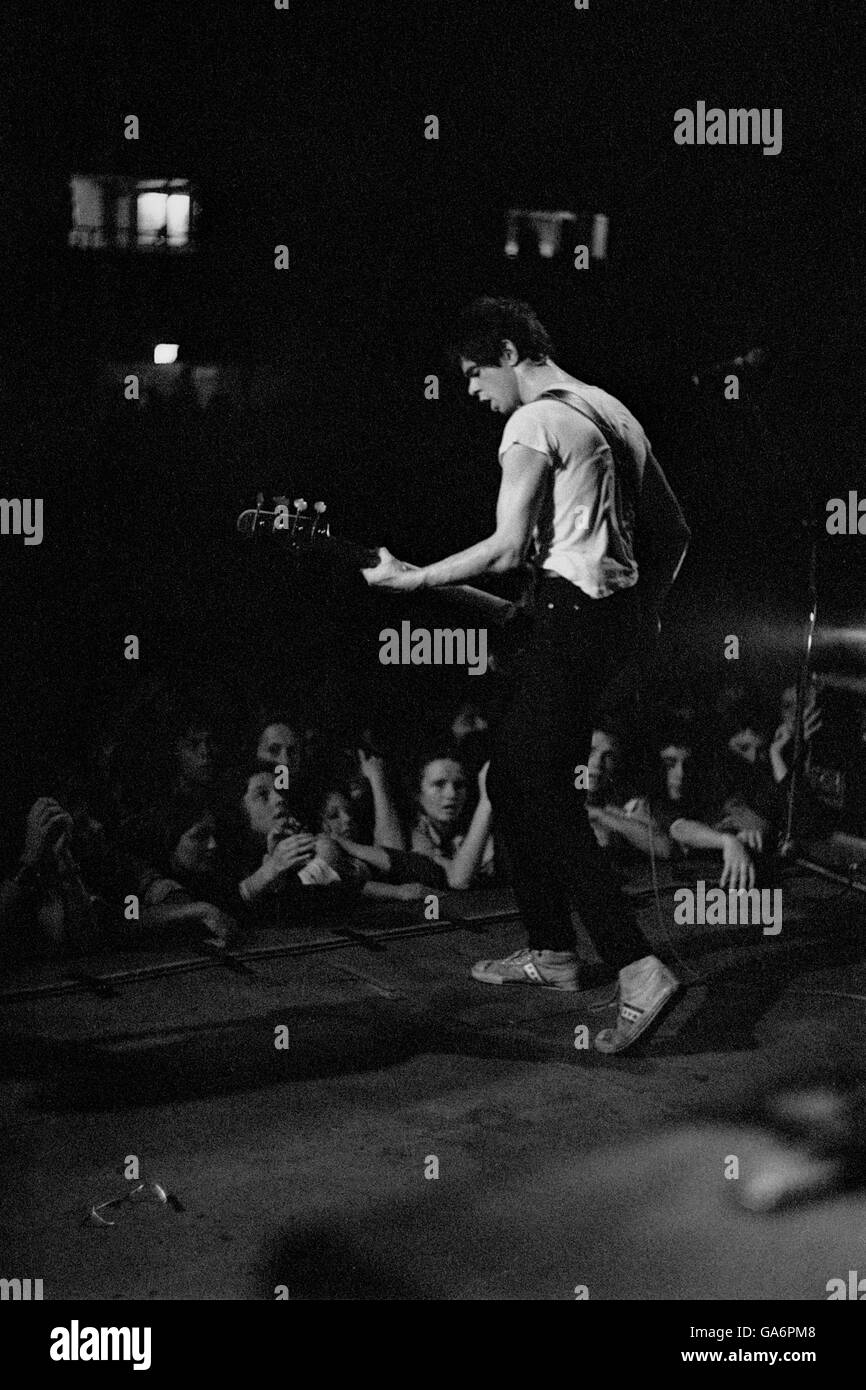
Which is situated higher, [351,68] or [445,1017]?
[351,68]

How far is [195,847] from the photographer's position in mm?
3062

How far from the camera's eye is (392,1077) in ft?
9.84

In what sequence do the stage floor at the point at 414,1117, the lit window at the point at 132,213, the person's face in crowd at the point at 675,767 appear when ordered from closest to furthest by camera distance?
1. the stage floor at the point at 414,1117
2. the lit window at the point at 132,213
3. the person's face in crowd at the point at 675,767

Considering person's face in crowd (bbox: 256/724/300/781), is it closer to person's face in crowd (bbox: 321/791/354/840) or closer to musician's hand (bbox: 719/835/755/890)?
person's face in crowd (bbox: 321/791/354/840)

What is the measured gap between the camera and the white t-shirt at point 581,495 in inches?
119

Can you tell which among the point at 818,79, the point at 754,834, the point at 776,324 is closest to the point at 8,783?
the point at 754,834

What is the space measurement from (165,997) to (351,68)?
1.87 meters

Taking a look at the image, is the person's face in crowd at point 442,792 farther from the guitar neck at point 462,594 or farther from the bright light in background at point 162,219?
the bright light in background at point 162,219

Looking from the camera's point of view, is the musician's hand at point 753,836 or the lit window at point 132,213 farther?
the musician's hand at point 753,836

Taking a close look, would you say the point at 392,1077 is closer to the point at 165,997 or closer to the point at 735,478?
the point at 165,997

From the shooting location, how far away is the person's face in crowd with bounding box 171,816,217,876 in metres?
3.06

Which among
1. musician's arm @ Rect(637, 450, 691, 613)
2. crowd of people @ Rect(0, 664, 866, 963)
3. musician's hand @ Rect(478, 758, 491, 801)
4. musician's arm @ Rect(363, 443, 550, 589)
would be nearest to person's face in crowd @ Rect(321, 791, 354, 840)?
crowd of people @ Rect(0, 664, 866, 963)

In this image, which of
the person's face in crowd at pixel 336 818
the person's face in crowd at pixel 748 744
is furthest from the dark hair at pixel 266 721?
the person's face in crowd at pixel 748 744

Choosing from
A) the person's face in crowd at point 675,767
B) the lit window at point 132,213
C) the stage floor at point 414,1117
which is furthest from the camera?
the person's face in crowd at point 675,767
